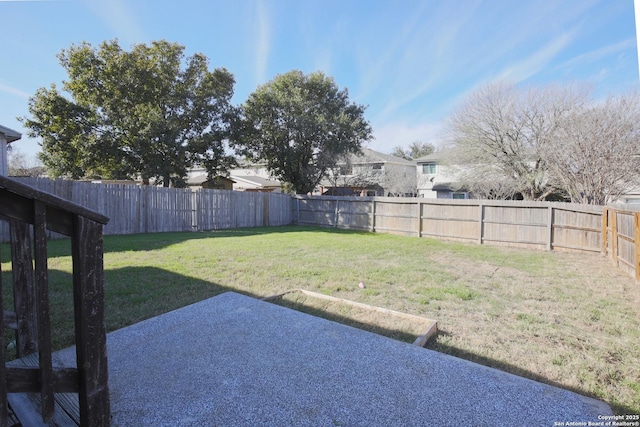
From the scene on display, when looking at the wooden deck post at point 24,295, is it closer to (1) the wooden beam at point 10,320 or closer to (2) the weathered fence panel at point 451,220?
(1) the wooden beam at point 10,320

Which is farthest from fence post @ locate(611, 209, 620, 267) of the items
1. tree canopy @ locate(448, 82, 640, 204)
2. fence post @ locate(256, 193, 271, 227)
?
fence post @ locate(256, 193, 271, 227)

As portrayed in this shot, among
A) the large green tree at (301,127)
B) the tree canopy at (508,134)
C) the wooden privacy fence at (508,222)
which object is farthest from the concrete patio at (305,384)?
the large green tree at (301,127)

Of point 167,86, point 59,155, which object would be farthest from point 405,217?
point 59,155

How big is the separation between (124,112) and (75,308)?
16.5 metres

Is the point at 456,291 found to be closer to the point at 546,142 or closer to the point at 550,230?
the point at 550,230

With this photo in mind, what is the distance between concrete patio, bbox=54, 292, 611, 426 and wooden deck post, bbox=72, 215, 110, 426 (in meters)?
0.52

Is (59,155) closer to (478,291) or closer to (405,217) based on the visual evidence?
(405,217)

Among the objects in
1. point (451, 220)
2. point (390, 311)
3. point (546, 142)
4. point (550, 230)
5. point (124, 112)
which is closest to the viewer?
point (390, 311)

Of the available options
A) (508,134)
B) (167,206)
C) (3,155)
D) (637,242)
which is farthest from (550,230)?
(3,155)

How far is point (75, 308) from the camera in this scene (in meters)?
1.41

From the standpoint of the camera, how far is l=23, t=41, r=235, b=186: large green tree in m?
14.5

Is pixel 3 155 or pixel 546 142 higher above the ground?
pixel 546 142

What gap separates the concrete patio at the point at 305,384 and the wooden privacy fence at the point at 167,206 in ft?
27.3

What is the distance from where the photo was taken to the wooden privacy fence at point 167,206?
9.59 m
